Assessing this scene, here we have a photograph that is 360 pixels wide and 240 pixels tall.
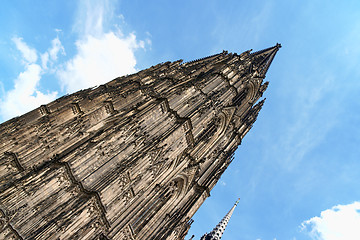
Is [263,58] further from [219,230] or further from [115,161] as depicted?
[115,161]

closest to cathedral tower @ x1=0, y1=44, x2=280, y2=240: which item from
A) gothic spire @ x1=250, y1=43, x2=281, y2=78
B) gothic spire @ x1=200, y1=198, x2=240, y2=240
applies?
gothic spire @ x1=250, y1=43, x2=281, y2=78

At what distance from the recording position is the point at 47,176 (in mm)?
11586

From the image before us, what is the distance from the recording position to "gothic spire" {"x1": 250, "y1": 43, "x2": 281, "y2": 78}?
40.8m

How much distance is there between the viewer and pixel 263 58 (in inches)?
1727

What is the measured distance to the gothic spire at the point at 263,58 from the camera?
40806 millimetres

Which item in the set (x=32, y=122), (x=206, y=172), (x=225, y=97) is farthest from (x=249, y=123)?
(x=32, y=122)

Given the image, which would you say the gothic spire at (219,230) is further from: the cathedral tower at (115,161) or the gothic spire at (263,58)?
the gothic spire at (263,58)

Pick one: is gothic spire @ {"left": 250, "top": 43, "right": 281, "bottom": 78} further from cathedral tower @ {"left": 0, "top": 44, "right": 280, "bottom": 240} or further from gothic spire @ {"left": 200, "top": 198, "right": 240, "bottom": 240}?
gothic spire @ {"left": 200, "top": 198, "right": 240, "bottom": 240}

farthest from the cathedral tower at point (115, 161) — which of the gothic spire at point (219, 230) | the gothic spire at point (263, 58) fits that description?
the gothic spire at point (219, 230)

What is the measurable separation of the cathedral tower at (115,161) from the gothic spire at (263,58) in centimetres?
1544

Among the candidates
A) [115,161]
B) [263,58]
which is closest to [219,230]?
[263,58]

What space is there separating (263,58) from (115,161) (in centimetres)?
3535

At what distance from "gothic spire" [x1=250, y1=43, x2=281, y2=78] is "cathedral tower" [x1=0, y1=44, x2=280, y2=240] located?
1544 centimetres

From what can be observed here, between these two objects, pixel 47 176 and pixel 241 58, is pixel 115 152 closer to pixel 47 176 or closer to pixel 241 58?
pixel 47 176
